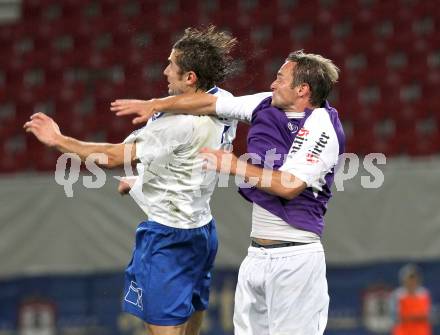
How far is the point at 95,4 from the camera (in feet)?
39.3

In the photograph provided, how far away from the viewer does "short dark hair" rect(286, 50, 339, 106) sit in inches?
177

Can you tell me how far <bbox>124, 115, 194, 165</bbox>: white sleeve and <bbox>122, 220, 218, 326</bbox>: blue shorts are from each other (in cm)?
38

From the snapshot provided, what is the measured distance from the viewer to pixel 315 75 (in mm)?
4496

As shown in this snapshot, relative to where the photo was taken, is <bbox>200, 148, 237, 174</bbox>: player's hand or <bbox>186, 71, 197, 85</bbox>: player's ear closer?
<bbox>200, 148, 237, 174</bbox>: player's hand

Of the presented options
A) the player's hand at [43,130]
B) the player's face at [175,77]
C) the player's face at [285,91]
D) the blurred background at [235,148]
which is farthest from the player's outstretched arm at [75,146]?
the blurred background at [235,148]

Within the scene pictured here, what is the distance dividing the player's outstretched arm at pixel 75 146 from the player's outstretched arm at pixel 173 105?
0.19 meters

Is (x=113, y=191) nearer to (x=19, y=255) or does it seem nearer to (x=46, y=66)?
(x=19, y=255)

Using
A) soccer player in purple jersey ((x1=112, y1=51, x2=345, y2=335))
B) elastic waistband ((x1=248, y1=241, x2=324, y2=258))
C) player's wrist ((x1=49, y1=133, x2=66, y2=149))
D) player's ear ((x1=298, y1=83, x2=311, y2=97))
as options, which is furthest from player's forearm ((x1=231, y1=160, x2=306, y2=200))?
player's wrist ((x1=49, y1=133, x2=66, y2=149))

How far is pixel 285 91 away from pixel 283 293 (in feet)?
2.98

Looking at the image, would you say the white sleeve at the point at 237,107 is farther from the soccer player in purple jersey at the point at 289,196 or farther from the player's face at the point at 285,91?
the player's face at the point at 285,91

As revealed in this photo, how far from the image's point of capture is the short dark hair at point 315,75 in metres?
4.50

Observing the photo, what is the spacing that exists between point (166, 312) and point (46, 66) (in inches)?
303

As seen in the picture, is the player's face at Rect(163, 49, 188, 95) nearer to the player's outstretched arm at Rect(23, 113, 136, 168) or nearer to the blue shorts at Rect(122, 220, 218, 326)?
the player's outstretched arm at Rect(23, 113, 136, 168)

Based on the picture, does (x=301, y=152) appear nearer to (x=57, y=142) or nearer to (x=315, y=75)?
(x=315, y=75)
